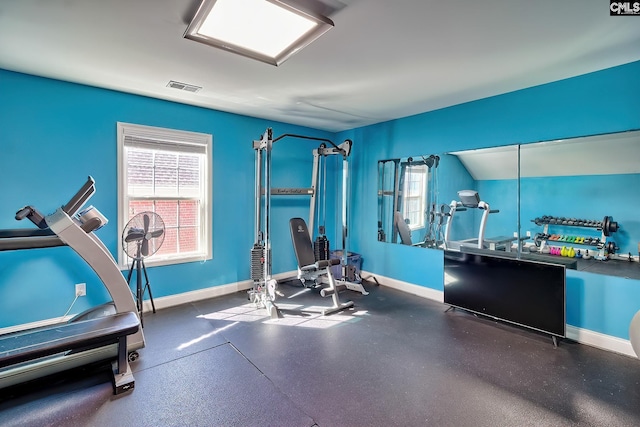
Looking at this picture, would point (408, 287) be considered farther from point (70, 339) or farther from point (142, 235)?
point (70, 339)

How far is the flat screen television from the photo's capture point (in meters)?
2.65

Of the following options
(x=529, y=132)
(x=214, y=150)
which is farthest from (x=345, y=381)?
(x=214, y=150)

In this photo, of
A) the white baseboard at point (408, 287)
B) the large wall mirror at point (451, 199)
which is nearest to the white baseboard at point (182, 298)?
the white baseboard at point (408, 287)

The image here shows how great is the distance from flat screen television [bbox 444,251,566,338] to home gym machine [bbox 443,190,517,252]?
244 millimetres

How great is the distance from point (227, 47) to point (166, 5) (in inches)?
17.3

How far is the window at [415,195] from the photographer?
3951 millimetres

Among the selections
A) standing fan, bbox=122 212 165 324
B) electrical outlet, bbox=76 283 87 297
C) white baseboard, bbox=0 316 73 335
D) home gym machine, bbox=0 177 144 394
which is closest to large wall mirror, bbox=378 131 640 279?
standing fan, bbox=122 212 165 324

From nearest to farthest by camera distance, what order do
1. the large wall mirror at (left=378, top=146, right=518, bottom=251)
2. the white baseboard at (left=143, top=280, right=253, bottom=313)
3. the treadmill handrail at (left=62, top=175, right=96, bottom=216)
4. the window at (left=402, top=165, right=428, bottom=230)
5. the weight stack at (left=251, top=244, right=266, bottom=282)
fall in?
the treadmill handrail at (left=62, top=175, right=96, bottom=216), the large wall mirror at (left=378, top=146, right=518, bottom=251), the white baseboard at (left=143, top=280, right=253, bottom=313), the weight stack at (left=251, top=244, right=266, bottom=282), the window at (left=402, top=165, right=428, bottom=230)

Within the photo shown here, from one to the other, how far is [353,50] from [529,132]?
2018 millimetres

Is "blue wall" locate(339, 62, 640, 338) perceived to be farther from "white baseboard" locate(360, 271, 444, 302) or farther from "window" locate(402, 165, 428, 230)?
"window" locate(402, 165, 428, 230)

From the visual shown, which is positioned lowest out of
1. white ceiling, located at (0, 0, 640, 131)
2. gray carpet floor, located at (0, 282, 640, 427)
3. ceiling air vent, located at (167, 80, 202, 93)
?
gray carpet floor, located at (0, 282, 640, 427)

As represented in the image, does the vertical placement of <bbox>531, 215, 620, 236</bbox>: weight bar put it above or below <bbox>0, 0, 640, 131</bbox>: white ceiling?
below

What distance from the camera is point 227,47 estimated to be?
6.85 ft

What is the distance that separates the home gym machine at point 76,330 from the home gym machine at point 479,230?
331 centimetres
